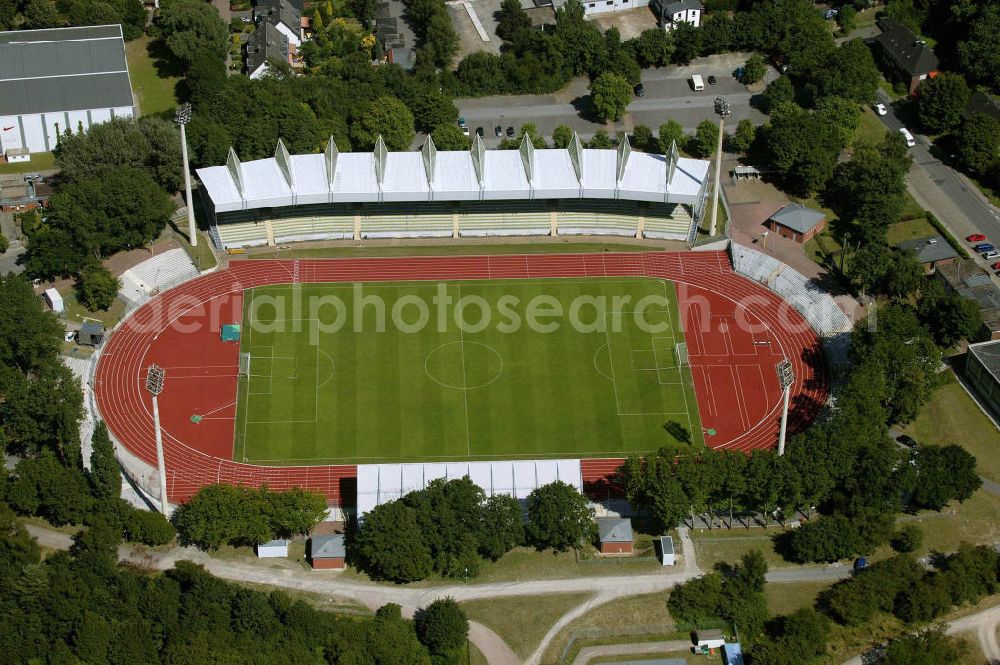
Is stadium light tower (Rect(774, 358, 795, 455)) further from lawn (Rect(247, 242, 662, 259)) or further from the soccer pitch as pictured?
lawn (Rect(247, 242, 662, 259))

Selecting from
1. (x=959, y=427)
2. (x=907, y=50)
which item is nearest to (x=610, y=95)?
(x=907, y=50)

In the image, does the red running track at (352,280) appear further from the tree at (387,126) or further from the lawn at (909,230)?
the tree at (387,126)

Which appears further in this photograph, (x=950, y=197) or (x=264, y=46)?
(x=264, y=46)

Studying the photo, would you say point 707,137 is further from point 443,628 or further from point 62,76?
point 443,628

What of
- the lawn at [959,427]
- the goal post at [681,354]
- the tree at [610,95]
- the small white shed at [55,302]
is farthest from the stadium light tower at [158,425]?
the tree at [610,95]

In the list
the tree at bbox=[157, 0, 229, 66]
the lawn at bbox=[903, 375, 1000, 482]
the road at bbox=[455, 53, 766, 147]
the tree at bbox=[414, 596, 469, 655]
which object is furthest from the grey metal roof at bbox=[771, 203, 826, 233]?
the tree at bbox=[157, 0, 229, 66]

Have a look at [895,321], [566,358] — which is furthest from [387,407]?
[895,321]

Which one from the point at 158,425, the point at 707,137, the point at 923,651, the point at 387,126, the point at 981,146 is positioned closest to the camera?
the point at 923,651
